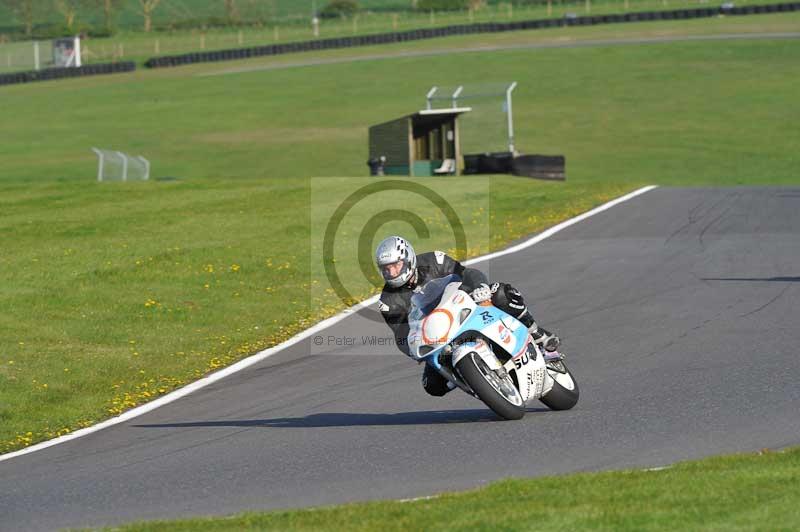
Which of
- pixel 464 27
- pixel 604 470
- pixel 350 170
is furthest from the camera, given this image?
pixel 464 27

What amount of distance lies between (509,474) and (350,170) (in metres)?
33.3

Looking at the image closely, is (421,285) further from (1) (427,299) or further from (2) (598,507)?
(2) (598,507)

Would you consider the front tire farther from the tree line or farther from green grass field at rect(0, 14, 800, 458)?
the tree line

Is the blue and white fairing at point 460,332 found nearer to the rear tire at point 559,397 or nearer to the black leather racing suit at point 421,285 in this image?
the black leather racing suit at point 421,285

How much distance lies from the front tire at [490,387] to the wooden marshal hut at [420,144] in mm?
25174

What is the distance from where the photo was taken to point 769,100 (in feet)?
159

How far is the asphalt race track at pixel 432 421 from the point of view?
7.97m

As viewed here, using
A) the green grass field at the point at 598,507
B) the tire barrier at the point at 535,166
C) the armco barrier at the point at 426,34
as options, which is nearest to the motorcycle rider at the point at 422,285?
the green grass field at the point at 598,507

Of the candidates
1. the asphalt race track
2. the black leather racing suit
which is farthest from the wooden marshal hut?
the black leather racing suit

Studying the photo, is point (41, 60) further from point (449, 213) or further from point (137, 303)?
point (137, 303)

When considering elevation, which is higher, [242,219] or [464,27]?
[464,27]

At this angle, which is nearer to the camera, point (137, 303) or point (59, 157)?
point (137, 303)

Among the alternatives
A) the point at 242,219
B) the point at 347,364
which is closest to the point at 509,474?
the point at 347,364

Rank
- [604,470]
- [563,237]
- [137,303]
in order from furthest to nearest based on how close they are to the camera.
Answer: [563,237] < [137,303] < [604,470]
